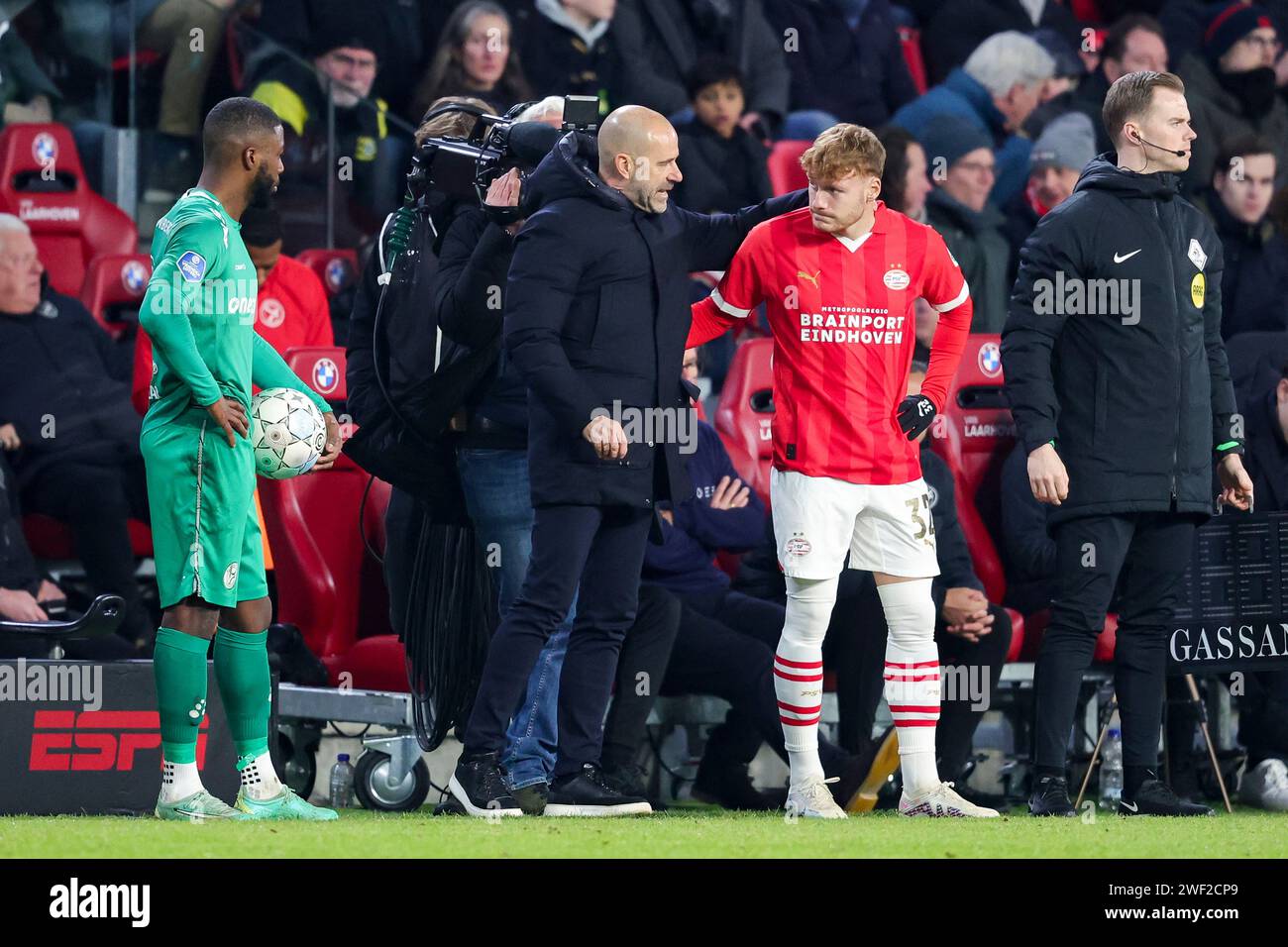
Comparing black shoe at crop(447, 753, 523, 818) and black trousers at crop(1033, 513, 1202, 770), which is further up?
black trousers at crop(1033, 513, 1202, 770)

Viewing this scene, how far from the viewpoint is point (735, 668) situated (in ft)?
22.5

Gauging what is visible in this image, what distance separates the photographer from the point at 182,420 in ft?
17.8

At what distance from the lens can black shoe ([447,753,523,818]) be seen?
5.66m

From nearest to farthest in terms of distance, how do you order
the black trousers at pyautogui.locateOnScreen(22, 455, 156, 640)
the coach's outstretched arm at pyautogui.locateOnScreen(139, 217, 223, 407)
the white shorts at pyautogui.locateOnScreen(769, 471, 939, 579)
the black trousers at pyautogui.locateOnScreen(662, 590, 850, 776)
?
the coach's outstretched arm at pyautogui.locateOnScreen(139, 217, 223, 407) < the white shorts at pyautogui.locateOnScreen(769, 471, 939, 579) < the black trousers at pyautogui.locateOnScreen(662, 590, 850, 776) < the black trousers at pyautogui.locateOnScreen(22, 455, 156, 640)

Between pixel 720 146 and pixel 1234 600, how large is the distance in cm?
410

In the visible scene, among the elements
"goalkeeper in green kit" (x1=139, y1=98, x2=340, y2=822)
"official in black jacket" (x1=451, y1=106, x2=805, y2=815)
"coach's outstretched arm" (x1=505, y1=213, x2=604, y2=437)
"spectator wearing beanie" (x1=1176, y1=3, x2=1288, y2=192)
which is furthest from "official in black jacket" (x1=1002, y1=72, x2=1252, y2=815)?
"spectator wearing beanie" (x1=1176, y1=3, x2=1288, y2=192)

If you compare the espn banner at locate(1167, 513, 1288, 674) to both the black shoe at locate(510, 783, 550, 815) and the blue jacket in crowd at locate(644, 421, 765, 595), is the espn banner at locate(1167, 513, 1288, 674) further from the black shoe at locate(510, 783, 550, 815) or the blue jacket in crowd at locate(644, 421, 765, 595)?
the black shoe at locate(510, 783, 550, 815)

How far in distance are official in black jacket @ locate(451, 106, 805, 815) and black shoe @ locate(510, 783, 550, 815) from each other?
33mm

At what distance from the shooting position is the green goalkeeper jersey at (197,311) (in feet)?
17.4

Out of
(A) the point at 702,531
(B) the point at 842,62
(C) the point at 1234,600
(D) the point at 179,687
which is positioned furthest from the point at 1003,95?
(D) the point at 179,687

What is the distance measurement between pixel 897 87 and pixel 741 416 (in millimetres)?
3940

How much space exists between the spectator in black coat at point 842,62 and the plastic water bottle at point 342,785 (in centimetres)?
530

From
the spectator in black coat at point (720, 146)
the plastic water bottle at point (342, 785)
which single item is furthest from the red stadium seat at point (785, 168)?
the plastic water bottle at point (342, 785)

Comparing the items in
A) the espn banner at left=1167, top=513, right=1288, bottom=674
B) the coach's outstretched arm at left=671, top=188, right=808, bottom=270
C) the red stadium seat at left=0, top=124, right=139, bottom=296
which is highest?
the red stadium seat at left=0, top=124, right=139, bottom=296
